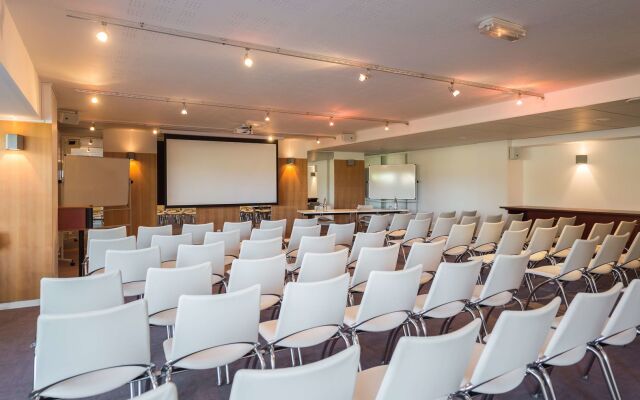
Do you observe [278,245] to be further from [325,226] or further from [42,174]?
[325,226]

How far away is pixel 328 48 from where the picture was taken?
436cm

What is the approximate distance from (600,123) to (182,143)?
9619 mm

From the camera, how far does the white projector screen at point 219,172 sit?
35.3 feet

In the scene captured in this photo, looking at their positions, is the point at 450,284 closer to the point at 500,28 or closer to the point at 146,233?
the point at 500,28

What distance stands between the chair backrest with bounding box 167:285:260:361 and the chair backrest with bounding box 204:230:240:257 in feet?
9.64

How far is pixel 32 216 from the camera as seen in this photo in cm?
541

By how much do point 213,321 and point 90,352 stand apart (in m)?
0.60

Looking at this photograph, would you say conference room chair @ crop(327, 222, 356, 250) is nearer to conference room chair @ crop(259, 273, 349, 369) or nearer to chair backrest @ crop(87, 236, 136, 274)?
chair backrest @ crop(87, 236, 136, 274)

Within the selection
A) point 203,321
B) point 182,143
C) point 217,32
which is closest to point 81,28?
point 217,32

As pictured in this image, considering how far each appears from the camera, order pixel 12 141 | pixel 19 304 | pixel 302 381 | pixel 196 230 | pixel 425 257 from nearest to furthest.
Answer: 1. pixel 302 381
2. pixel 425 257
3. pixel 12 141
4. pixel 19 304
5. pixel 196 230

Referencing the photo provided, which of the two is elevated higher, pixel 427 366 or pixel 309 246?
pixel 309 246

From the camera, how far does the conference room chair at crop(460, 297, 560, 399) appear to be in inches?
72.1

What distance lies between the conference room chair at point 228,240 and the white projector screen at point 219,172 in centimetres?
587

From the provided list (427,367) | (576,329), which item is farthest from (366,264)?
(427,367)
